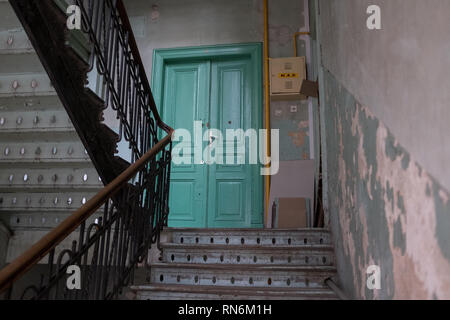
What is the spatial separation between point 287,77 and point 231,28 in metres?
1.12

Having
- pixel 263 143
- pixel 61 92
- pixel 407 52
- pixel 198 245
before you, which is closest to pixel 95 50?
pixel 61 92

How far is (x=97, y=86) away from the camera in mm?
5387

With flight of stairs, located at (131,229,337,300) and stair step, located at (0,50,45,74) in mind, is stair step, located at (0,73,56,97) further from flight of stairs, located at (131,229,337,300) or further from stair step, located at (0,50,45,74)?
flight of stairs, located at (131,229,337,300)

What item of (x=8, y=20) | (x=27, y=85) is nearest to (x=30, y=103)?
(x=27, y=85)

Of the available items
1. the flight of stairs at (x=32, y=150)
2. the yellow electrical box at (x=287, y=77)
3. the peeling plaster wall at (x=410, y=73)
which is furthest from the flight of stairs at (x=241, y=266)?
the yellow electrical box at (x=287, y=77)

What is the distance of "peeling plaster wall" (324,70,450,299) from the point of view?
1.07 meters

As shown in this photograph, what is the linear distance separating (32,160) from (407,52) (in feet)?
9.75

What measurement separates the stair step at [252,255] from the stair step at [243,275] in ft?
0.51

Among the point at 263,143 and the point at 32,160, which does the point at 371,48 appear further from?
the point at 263,143

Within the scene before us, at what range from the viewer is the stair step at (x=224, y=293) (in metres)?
2.19

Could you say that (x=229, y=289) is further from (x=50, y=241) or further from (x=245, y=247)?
(x=50, y=241)

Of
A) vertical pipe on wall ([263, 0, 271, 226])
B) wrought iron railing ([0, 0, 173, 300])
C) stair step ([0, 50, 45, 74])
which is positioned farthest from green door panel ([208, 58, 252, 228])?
stair step ([0, 50, 45, 74])
